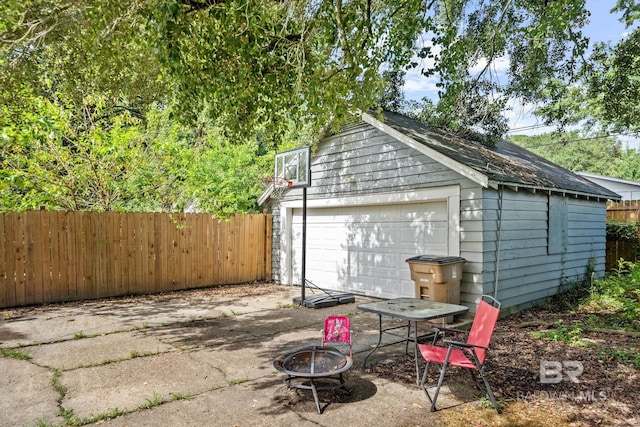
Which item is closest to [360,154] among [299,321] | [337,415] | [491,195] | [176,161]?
[491,195]

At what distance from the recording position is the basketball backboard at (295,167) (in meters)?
7.71

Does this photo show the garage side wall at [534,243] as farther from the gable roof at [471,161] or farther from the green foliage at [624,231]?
the green foliage at [624,231]

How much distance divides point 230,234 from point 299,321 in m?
4.49

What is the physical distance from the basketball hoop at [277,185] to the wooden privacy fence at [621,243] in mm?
9438

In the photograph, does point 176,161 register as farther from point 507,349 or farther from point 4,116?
point 507,349

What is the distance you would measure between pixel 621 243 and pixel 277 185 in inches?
388

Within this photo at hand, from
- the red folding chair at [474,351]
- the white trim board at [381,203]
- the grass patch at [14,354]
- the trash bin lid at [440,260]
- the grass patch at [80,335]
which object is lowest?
the grass patch at [80,335]

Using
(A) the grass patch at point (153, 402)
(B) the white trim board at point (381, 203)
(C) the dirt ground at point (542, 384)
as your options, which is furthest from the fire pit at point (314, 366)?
(B) the white trim board at point (381, 203)

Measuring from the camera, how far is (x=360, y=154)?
8.56 m

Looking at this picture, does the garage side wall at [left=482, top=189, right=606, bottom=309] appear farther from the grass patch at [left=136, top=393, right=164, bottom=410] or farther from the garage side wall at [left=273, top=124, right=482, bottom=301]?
the grass patch at [left=136, top=393, right=164, bottom=410]

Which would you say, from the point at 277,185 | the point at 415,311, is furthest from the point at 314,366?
the point at 277,185

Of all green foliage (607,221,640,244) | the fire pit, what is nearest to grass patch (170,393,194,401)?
the fire pit

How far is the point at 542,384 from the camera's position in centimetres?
389

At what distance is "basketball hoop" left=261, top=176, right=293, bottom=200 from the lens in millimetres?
8179
